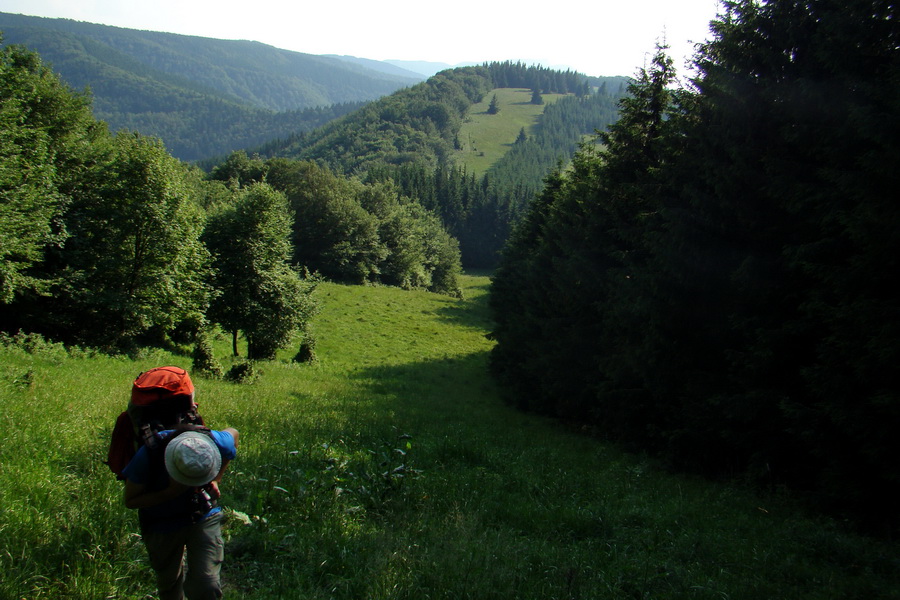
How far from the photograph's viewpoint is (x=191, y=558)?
3486mm

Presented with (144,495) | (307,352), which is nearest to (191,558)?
(144,495)

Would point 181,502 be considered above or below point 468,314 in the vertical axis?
above

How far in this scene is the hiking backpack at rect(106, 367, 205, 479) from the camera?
333 centimetres

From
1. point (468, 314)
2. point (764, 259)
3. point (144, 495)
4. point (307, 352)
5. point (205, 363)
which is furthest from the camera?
point (468, 314)

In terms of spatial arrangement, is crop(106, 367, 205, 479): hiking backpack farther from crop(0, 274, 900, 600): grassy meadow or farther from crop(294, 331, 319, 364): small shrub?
crop(294, 331, 319, 364): small shrub

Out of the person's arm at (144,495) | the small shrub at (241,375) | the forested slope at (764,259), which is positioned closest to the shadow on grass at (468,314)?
the small shrub at (241,375)

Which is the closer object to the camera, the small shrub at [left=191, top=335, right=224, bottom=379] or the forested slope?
the forested slope

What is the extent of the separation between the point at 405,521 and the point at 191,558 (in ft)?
9.68

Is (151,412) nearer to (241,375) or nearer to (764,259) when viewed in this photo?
(764,259)

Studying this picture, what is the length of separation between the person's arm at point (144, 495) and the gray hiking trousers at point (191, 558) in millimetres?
335

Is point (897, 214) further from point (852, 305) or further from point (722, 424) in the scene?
Answer: point (722, 424)

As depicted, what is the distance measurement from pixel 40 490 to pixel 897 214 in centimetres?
1110

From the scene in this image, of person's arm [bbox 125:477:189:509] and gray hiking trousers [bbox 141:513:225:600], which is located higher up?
person's arm [bbox 125:477:189:509]

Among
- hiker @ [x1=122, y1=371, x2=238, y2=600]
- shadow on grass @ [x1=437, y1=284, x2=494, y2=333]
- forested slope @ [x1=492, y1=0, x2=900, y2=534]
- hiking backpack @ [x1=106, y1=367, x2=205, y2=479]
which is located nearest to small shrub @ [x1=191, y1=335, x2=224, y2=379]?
forested slope @ [x1=492, y1=0, x2=900, y2=534]
